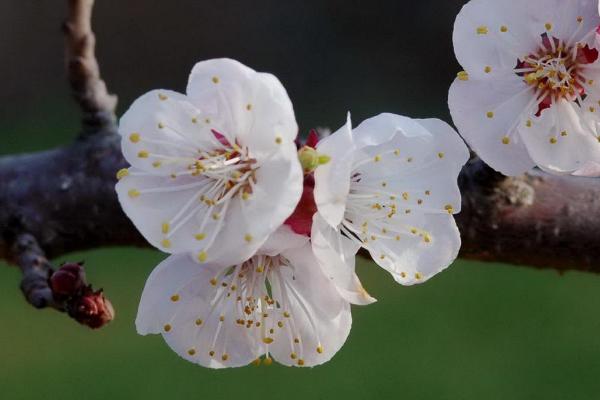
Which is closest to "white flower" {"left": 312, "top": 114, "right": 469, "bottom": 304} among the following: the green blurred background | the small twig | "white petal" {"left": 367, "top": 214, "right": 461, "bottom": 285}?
"white petal" {"left": 367, "top": 214, "right": 461, "bottom": 285}

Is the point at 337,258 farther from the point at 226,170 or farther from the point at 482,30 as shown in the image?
the point at 482,30

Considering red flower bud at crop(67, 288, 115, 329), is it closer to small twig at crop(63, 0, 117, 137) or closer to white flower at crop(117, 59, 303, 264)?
white flower at crop(117, 59, 303, 264)

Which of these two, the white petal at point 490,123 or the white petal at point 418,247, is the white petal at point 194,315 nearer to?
the white petal at point 418,247

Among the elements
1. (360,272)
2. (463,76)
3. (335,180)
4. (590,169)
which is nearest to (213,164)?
(335,180)

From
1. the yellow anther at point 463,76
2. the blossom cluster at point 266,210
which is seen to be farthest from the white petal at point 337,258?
the yellow anther at point 463,76

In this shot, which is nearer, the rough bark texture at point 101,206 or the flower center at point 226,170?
the flower center at point 226,170

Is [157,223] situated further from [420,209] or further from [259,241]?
[420,209]
